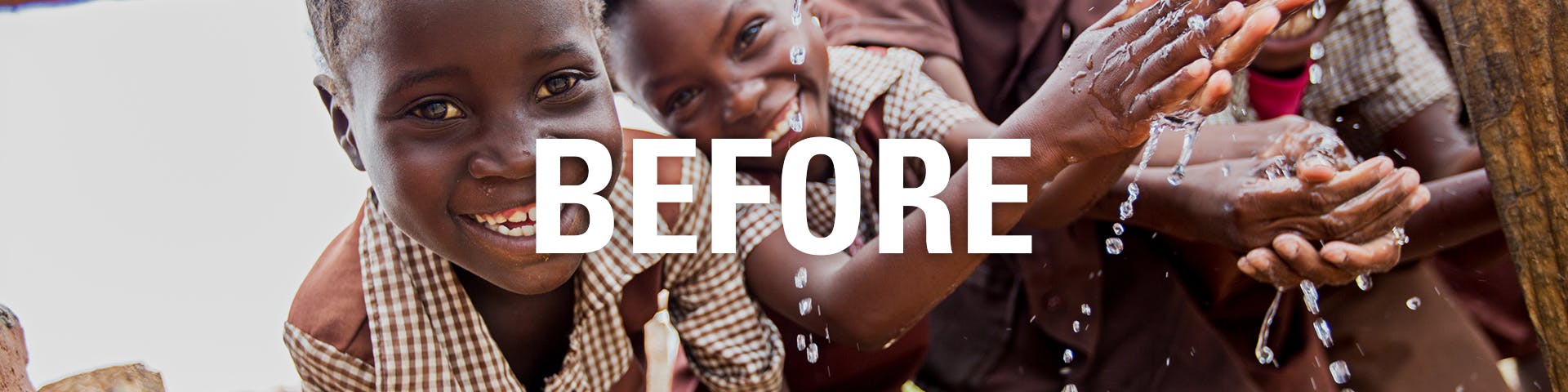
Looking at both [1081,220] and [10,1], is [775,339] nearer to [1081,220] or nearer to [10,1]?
[1081,220]

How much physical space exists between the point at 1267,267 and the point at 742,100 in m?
0.95

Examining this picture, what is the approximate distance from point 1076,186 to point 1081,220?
0.49m

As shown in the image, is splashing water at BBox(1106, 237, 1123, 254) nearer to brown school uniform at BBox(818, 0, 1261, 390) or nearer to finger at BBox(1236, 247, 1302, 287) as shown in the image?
brown school uniform at BBox(818, 0, 1261, 390)

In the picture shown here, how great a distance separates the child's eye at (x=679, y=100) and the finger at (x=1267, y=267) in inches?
39.4

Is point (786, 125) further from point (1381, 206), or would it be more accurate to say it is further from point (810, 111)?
point (1381, 206)

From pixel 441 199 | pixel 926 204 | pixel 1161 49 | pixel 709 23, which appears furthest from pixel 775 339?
pixel 1161 49

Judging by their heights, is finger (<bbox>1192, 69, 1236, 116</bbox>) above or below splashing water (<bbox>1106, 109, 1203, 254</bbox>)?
above

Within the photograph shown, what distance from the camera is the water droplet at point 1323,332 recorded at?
2461mm

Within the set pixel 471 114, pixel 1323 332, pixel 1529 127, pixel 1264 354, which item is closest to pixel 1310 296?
pixel 1264 354

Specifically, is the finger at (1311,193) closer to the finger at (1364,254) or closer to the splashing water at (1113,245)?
the finger at (1364,254)

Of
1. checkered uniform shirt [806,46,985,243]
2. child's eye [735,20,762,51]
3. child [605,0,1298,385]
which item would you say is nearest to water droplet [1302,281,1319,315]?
child [605,0,1298,385]

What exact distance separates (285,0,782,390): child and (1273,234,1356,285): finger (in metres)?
0.88

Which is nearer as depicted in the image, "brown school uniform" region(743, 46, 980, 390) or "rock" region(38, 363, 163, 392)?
"rock" region(38, 363, 163, 392)

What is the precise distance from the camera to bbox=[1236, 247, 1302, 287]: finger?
1.98m
